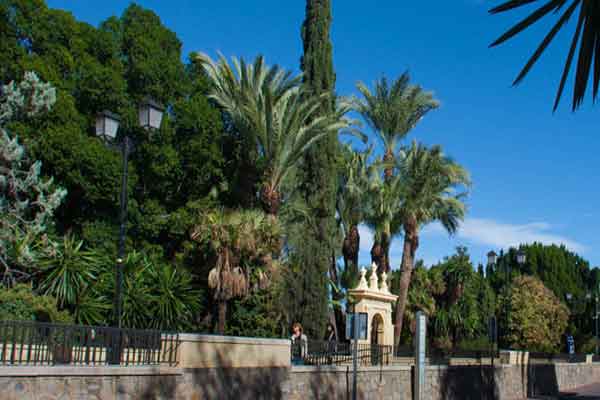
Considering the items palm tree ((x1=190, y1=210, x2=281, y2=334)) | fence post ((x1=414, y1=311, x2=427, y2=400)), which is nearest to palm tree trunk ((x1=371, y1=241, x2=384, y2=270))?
palm tree ((x1=190, y1=210, x2=281, y2=334))

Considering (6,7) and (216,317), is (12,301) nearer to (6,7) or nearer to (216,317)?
(216,317)

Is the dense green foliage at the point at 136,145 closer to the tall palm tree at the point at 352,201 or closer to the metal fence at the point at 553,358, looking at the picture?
the tall palm tree at the point at 352,201

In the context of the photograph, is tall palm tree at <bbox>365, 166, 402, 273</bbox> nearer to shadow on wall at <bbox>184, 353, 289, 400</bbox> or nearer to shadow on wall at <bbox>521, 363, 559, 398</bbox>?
shadow on wall at <bbox>521, 363, 559, 398</bbox>

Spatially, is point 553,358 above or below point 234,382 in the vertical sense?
above

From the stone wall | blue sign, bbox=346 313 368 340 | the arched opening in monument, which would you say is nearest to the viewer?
the stone wall

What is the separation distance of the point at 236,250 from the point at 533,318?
3622cm

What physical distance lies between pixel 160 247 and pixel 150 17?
32.8 ft

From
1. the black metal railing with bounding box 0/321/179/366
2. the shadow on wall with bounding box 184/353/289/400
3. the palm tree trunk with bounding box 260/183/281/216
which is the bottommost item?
the shadow on wall with bounding box 184/353/289/400

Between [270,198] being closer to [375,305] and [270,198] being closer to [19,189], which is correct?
[375,305]

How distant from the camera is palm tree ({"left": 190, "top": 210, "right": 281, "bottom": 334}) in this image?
24.6 m

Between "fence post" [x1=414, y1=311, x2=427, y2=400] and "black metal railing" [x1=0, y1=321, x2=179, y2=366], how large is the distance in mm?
9814

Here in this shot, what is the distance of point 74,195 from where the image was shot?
27.0 metres

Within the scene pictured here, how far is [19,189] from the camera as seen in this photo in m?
23.4

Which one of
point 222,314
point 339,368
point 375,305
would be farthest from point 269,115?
point 339,368
